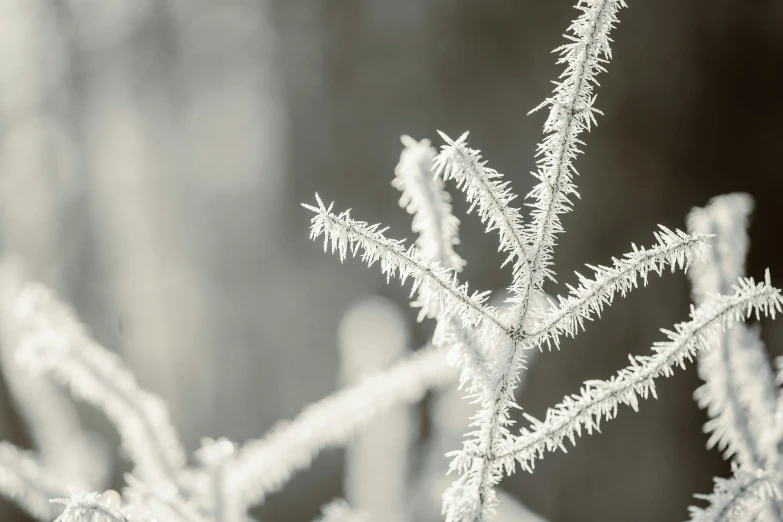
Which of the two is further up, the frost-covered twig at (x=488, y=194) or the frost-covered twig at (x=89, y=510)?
→ the frost-covered twig at (x=488, y=194)

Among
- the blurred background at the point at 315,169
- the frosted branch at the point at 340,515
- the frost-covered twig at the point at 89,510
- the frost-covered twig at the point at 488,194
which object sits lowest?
the frost-covered twig at the point at 89,510

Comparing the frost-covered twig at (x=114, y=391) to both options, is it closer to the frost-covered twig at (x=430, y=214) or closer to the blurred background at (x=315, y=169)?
the frost-covered twig at (x=430, y=214)

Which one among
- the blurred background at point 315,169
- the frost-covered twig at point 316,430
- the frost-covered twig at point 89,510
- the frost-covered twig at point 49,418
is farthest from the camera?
the blurred background at point 315,169

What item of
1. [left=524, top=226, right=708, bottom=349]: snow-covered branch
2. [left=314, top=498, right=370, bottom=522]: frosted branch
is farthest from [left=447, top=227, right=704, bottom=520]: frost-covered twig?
[left=314, top=498, right=370, bottom=522]: frosted branch

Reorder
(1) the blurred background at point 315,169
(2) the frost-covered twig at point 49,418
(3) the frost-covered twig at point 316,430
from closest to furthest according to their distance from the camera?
(3) the frost-covered twig at point 316,430, (2) the frost-covered twig at point 49,418, (1) the blurred background at point 315,169

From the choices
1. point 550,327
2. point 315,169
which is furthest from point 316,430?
point 315,169

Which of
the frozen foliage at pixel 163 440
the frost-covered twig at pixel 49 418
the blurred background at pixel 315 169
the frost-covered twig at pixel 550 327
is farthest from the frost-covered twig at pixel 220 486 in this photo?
the blurred background at pixel 315 169

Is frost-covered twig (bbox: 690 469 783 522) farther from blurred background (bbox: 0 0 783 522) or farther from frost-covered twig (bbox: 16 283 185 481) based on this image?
blurred background (bbox: 0 0 783 522)
